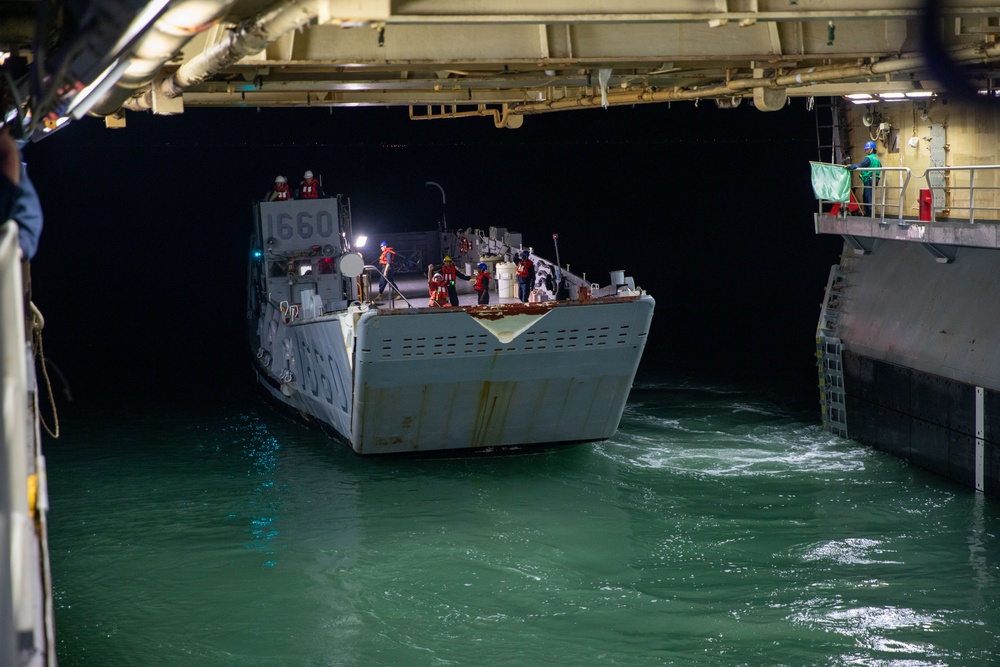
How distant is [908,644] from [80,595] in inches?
376

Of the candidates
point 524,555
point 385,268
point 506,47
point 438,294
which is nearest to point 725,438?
point 438,294

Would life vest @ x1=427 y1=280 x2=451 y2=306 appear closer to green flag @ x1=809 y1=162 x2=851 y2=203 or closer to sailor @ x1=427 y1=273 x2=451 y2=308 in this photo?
sailor @ x1=427 y1=273 x2=451 y2=308

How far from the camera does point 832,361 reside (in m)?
19.7

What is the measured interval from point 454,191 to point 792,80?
37122 mm

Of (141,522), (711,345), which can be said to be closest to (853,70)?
(141,522)

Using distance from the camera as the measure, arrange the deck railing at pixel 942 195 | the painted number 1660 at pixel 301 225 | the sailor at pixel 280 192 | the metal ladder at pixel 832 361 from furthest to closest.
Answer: the sailor at pixel 280 192
the painted number 1660 at pixel 301 225
the metal ladder at pixel 832 361
the deck railing at pixel 942 195

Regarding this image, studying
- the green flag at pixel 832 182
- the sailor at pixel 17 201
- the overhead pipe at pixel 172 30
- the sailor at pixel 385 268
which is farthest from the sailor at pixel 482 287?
the sailor at pixel 17 201

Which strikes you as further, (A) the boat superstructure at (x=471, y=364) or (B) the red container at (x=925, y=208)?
(B) the red container at (x=925, y=208)

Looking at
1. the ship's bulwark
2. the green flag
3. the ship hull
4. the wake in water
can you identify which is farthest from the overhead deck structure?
the wake in water

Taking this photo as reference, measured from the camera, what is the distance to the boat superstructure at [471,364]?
16641mm

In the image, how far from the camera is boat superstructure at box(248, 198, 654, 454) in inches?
655

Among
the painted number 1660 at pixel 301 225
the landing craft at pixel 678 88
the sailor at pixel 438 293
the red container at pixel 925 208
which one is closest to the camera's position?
the landing craft at pixel 678 88

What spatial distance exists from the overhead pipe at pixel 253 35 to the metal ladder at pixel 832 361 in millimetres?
12774

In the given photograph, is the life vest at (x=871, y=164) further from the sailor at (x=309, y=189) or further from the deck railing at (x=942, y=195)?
the sailor at (x=309, y=189)
